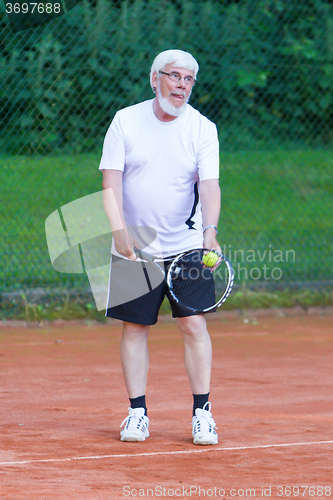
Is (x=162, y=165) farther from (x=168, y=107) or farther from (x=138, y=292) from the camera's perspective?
(x=138, y=292)

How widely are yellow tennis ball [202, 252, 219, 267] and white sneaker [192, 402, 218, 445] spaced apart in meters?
0.73

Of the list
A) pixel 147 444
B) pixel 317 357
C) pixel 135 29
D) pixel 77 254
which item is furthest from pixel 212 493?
pixel 135 29

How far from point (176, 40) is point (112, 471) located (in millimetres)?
5674

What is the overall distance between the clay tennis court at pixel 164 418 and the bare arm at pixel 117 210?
934mm

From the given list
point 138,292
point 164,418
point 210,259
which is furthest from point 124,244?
point 164,418

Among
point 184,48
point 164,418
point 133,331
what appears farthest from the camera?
point 184,48

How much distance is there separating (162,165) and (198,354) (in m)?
0.92

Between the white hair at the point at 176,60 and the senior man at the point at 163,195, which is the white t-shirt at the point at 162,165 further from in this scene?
the white hair at the point at 176,60

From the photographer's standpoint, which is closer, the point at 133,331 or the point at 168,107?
the point at 168,107

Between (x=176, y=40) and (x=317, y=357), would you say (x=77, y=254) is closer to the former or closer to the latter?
(x=176, y=40)

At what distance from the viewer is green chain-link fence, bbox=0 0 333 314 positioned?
24.8 feet

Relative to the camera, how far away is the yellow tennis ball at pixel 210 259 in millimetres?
3541

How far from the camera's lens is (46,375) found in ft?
18.1

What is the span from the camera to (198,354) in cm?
380
